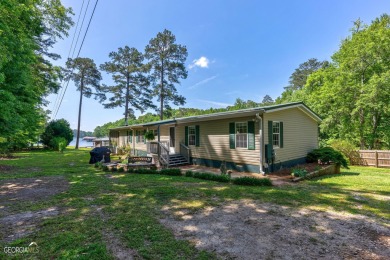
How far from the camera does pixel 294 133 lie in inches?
442

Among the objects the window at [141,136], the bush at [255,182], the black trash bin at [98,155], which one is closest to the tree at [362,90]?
the bush at [255,182]

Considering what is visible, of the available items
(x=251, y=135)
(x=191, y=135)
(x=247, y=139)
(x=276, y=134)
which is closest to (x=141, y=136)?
(x=191, y=135)

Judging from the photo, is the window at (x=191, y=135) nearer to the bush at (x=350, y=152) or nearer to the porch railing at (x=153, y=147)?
the porch railing at (x=153, y=147)

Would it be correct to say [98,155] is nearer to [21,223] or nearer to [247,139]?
[247,139]

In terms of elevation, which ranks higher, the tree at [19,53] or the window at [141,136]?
the tree at [19,53]

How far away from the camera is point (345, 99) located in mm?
16922

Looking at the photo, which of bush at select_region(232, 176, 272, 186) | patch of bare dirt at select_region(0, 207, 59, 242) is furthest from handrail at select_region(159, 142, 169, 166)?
patch of bare dirt at select_region(0, 207, 59, 242)

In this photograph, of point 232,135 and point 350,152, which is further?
point 350,152

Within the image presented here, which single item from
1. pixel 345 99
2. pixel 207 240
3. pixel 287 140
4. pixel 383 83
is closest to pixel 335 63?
pixel 345 99

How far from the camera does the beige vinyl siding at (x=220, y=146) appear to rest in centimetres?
954

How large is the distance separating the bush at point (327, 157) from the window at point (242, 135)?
15.1 feet

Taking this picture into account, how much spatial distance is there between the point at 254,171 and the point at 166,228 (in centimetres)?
678

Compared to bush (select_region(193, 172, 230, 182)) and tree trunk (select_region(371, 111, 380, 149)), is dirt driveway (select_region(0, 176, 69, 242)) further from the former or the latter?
tree trunk (select_region(371, 111, 380, 149))

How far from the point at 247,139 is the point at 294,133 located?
11.4 ft
